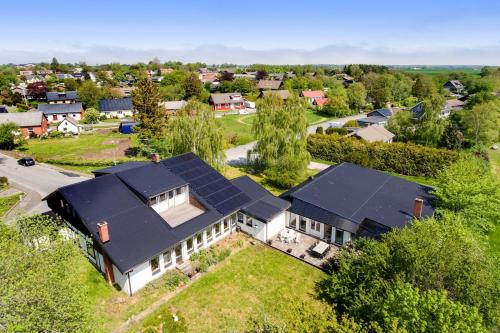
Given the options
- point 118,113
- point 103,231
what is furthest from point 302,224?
point 118,113

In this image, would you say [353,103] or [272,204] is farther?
[353,103]

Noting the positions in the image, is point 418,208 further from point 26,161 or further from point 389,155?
point 26,161

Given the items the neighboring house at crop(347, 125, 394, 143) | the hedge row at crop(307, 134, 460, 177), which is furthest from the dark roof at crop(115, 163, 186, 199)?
the neighboring house at crop(347, 125, 394, 143)

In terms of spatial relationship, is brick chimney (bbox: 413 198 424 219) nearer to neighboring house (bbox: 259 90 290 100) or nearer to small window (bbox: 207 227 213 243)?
small window (bbox: 207 227 213 243)

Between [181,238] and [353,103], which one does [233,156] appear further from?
[353,103]

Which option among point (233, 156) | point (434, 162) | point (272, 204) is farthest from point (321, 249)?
point (233, 156)

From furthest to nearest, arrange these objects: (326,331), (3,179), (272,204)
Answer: (3,179)
(272,204)
(326,331)
